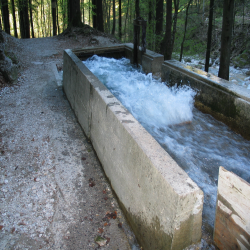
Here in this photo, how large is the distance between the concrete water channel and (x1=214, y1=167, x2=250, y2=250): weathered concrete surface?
28 centimetres

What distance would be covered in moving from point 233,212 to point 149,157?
38.7 inches

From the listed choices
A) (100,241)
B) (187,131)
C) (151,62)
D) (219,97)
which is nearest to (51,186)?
(100,241)

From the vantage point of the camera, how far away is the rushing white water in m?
4.23

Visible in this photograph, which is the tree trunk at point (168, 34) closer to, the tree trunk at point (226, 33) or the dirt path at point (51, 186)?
the tree trunk at point (226, 33)

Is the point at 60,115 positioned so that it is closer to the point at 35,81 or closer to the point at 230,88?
the point at 35,81

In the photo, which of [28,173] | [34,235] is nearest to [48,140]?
[28,173]

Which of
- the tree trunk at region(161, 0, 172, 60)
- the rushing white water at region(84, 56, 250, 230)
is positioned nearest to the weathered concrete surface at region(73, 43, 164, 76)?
the rushing white water at region(84, 56, 250, 230)

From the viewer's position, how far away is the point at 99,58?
9703 millimetres

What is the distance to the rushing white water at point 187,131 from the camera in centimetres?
423

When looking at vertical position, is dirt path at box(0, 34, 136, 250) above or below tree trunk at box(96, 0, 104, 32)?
below

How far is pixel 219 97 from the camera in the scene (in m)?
5.36

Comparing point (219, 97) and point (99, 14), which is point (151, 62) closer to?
point (219, 97)

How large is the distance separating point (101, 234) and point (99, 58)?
772 cm

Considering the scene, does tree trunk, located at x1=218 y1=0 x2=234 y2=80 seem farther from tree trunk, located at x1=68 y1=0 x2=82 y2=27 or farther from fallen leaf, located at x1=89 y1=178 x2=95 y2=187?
tree trunk, located at x1=68 y1=0 x2=82 y2=27
